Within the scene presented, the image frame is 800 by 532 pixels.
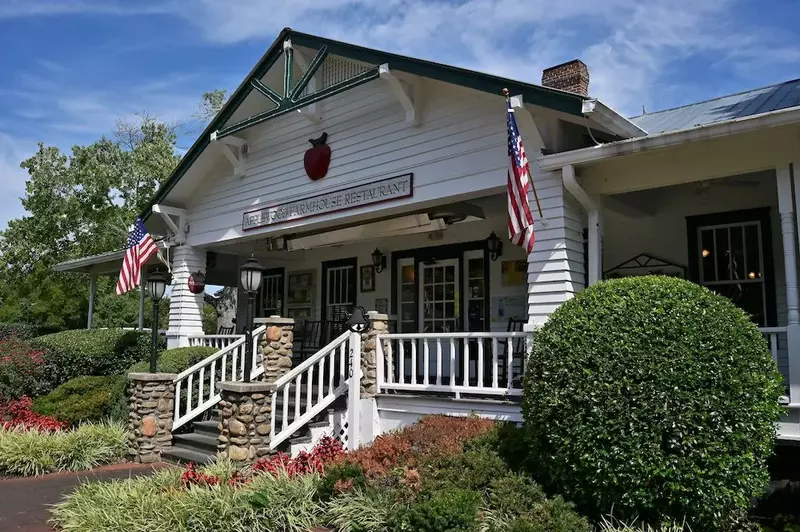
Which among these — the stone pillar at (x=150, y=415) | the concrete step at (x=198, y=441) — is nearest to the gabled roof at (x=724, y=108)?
the concrete step at (x=198, y=441)

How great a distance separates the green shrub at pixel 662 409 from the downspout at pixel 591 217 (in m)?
1.85

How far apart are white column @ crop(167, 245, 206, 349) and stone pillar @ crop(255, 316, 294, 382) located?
3.75 meters

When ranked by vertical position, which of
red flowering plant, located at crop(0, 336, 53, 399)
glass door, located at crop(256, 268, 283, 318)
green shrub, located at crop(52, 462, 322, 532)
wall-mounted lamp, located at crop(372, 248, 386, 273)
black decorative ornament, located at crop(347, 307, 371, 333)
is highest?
wall-mounted lamp, located at crop(372, 248, 386, 273)

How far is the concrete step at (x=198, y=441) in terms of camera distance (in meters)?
9.05

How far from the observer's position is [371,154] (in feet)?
31.7

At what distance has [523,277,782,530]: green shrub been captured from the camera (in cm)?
477

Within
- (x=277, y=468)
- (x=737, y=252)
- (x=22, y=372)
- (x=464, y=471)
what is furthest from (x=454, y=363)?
(x=22, y=372)

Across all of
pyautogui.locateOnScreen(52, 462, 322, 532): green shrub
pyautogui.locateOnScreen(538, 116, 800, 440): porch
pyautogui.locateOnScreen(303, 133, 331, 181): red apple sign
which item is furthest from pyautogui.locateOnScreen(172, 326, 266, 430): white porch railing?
pyautogui.locateOnScreen(538, 116, 800, 440): porch

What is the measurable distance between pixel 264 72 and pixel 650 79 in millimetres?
10283

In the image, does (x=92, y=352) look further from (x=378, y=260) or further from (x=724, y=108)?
(x=724, y=108)

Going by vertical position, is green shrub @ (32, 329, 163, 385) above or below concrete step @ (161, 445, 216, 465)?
above

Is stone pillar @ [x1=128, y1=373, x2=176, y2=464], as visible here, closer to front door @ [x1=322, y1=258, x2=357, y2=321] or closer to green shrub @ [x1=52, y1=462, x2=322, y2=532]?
green shrub @ [x1=52, y1=462, x2=322, y2=532]

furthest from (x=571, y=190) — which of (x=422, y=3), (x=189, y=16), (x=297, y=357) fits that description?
(x=297, y=357)

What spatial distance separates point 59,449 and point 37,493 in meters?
1.34
